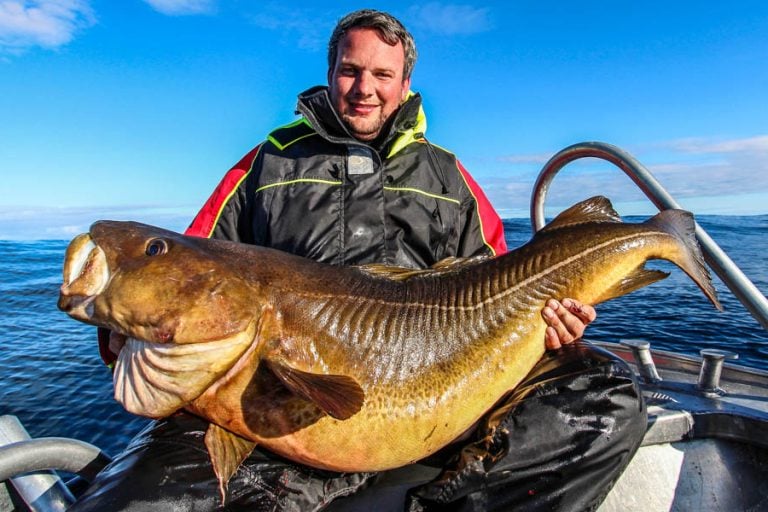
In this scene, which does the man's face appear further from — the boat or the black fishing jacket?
the boat

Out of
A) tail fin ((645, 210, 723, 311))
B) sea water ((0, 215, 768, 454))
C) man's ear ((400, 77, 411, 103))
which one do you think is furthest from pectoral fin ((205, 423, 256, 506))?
sea water ((0, 215, 768, 454))

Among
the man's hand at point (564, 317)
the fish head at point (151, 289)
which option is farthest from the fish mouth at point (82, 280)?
the man's hand at point (564, 317)

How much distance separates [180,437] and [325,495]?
817 mm

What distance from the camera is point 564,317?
283 cm

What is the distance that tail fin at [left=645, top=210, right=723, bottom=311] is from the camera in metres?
3.05

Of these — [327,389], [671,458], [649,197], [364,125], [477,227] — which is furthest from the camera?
[477,227]

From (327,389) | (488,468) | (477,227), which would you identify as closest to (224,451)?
(327,389)

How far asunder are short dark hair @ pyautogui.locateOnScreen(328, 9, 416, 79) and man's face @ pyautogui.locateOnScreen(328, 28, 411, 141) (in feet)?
0.16

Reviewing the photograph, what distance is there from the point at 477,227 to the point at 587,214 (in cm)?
108

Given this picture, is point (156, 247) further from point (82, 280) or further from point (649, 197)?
point (649, 197)

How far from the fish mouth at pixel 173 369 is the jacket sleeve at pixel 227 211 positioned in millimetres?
1367

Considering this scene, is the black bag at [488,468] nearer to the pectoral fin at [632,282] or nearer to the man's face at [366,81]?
the pectoral fin at [632,282]

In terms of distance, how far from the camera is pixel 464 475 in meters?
2.37

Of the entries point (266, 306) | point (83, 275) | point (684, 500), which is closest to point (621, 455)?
point (684, 500)
